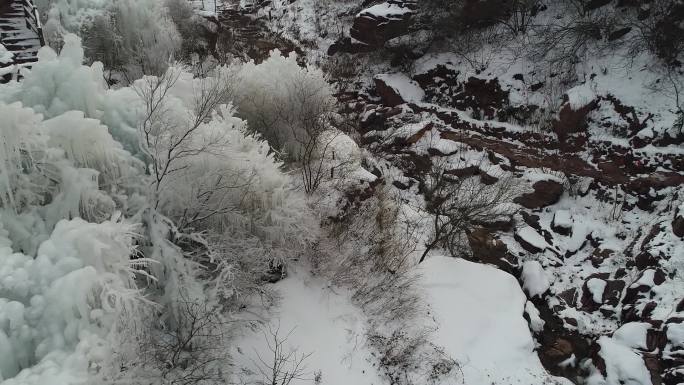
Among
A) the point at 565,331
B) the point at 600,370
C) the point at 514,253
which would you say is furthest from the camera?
the point at 514,253

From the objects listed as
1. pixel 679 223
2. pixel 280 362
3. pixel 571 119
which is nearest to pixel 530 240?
pixel 679 223

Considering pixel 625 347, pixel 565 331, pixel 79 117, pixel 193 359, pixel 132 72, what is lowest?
pixel 565 331

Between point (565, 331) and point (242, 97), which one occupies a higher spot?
point (242, 97)

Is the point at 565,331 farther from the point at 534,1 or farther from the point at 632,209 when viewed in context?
the point at 534,1

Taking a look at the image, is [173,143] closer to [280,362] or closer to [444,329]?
[280,362]

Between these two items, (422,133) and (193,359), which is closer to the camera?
(193,359)

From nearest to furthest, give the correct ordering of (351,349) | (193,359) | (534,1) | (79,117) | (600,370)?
(79,117), (193,359), (600,370), (351,349), (534,1)

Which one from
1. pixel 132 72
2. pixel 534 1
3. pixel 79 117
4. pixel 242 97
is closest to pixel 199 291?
pixel 79 117

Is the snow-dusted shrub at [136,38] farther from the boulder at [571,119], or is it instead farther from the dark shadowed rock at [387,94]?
the boulder at [571,119]
